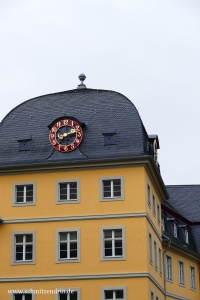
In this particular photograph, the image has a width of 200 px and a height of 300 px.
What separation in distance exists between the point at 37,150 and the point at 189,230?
19.5m

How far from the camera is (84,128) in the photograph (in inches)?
1850

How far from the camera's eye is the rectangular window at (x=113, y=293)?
141 ft

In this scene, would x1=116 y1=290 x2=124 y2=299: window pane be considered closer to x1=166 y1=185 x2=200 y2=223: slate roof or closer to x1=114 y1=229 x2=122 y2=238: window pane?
x1=114 y1=229 x2=122 y2=238: window pane

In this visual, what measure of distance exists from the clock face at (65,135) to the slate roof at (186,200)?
63.7 ft

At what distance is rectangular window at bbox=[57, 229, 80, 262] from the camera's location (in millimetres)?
44312

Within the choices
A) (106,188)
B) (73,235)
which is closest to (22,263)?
(73,235)

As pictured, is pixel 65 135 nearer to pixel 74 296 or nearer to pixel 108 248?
pixel 108 248

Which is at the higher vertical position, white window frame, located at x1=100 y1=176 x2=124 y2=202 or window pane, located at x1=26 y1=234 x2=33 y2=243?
white window frame, located at x1=100 y1=176 x2=124 y2=202

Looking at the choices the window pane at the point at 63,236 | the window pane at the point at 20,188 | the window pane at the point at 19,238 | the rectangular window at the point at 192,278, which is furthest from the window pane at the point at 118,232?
the rectangular window at the point at 192,278

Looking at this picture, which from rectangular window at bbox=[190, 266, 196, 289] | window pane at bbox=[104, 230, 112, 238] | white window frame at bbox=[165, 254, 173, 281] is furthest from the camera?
rectangular window at bbox=[190, 266, 196, 289]

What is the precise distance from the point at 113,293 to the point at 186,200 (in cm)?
2486

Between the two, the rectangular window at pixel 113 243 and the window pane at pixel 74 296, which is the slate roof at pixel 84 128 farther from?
the window pane at pixel 74 296

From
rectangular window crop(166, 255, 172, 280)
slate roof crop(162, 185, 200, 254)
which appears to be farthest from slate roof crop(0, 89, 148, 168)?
rectangular window crop(166, 255, 172, 280)

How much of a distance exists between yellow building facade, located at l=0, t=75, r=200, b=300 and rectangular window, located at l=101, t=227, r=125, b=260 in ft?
0.19
